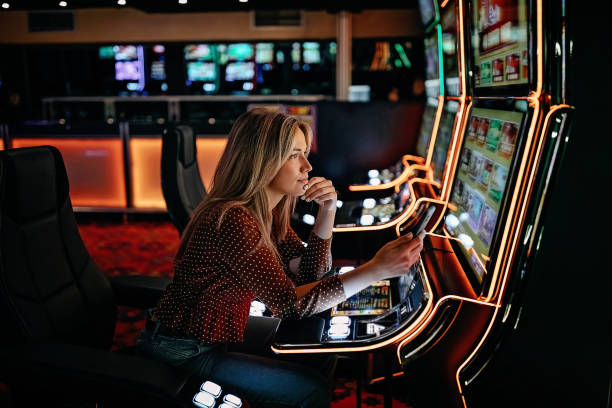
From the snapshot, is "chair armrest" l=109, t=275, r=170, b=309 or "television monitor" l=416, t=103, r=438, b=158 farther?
"television monitor" l=416, t=103, r=438, b=158

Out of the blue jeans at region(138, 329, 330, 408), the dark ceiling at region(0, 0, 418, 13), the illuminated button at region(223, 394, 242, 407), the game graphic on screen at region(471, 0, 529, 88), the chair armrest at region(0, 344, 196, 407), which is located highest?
the dark ceiling at region(0, 0, 418, 13)

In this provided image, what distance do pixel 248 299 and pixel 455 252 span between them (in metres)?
0.63

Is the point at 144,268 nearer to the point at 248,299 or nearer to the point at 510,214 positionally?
the point at 248,299

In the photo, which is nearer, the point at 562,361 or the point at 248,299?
the point at 562,361

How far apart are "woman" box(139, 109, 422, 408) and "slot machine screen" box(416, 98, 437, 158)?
1.99 meters

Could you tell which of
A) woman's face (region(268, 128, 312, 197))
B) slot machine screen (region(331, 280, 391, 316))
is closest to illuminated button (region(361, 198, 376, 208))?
slot machine screen (region(331, 280, 391, 316))

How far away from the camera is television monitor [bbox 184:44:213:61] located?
752cm

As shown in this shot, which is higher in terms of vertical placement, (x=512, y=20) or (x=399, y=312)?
(x=512, y=20)

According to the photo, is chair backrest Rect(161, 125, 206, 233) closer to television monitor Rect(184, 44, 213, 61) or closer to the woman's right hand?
the woman's right hand

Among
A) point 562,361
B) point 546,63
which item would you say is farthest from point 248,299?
point 546,63

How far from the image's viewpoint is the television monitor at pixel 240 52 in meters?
7.46

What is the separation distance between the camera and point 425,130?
11.4 ft

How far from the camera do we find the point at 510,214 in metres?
1.10

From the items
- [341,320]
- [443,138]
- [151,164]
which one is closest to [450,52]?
[443,138]
